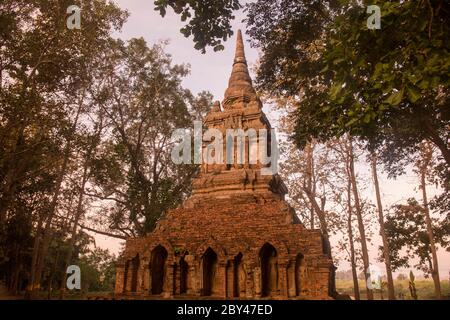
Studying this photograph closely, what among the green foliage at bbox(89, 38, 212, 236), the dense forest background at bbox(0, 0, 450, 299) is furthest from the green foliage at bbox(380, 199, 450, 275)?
the green foliage at bbox(89, 38, 212, 236)

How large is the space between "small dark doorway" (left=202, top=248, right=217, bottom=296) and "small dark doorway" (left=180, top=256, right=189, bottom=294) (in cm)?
76

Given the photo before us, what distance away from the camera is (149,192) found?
20797 millimetres

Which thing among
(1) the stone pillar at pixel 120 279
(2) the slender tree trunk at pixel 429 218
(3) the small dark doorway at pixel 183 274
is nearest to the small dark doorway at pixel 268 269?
(3) the small dark doorway at pixel 183 274

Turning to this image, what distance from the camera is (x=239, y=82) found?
1595 cm

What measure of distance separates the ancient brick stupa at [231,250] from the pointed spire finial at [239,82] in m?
3.27

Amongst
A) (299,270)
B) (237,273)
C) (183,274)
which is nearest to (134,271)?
(183,274)

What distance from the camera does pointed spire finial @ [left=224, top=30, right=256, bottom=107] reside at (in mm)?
15453

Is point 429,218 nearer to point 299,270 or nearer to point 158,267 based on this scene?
point 299,270

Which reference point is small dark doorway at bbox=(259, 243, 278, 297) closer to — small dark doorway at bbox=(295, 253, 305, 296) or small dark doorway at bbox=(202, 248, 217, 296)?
small dark doorway at bbox=(295, 253, 305, 296)
